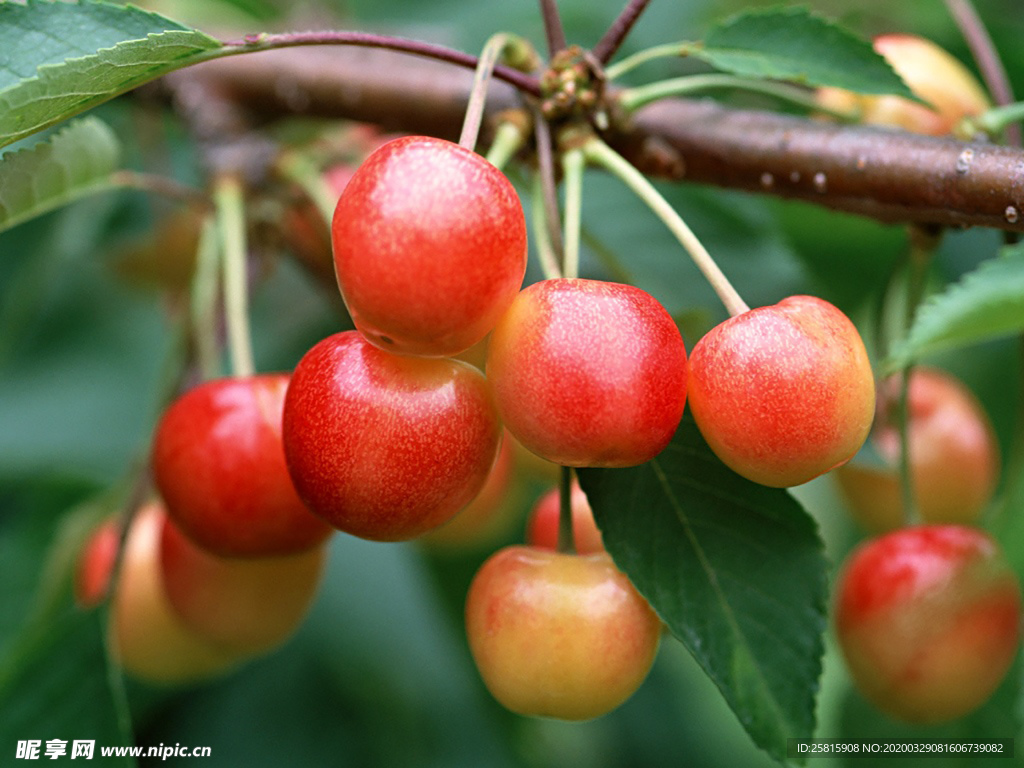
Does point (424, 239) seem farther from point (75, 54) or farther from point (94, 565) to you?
point (94, 565)

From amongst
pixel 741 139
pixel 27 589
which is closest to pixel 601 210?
pixel 741 139

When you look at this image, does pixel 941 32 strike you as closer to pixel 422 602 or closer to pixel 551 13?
pixel 551 13

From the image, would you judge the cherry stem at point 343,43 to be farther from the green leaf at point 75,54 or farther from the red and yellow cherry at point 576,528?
the red and yellow cherry at point 576,528

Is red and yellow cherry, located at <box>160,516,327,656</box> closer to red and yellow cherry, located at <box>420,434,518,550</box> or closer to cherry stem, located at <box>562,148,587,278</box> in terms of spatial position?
red and yellow cherry, located at <box>420,434,518,550</box>

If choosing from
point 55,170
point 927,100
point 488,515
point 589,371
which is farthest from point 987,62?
point 55,170

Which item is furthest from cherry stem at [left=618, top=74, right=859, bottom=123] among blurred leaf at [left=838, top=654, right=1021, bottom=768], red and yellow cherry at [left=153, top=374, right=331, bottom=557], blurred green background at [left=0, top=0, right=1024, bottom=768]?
blurred leaf at [left=838, top=654, right=1021, bottom=768]
